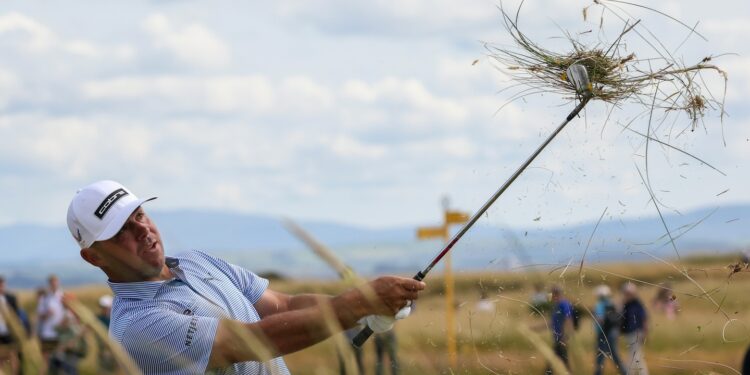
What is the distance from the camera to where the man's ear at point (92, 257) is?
16.9 feet

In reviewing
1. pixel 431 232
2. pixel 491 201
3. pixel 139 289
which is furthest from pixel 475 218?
pixel 431 232

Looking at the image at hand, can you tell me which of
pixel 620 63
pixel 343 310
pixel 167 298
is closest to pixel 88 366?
pixel 343 310

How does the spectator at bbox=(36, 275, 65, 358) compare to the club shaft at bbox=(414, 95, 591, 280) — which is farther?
the spectator at bbox=(36, 275, 65, 358)

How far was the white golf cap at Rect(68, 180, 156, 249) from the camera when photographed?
5082mm

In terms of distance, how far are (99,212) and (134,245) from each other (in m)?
0.19

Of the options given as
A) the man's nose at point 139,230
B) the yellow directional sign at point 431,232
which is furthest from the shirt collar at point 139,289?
the yellow directional sign at point 431,232

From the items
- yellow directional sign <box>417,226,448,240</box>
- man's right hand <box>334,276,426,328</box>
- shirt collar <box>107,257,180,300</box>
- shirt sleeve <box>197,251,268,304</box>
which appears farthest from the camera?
yellow directional sign <box>417,226,448,240</box>

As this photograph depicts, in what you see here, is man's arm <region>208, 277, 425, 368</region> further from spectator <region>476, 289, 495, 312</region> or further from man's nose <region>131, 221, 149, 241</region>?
man's nose <region>131, 221, 149, 241</region>

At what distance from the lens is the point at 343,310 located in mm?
4477

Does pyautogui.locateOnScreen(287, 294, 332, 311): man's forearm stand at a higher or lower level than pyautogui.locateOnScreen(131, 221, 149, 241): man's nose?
lower

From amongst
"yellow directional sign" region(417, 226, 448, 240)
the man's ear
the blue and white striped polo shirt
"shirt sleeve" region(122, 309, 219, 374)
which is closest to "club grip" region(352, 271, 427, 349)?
the blue and white striped polo shirt

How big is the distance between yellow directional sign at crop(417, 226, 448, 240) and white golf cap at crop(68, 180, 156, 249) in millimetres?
10875

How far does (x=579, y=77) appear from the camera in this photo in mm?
5020

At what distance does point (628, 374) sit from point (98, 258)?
92.1 inches
